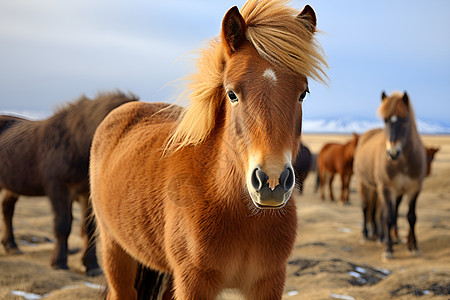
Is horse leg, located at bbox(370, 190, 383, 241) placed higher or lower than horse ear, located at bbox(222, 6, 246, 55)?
lower

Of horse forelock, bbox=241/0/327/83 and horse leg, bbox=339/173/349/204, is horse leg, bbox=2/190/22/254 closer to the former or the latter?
horse forelock, bbox=241/0/327/83

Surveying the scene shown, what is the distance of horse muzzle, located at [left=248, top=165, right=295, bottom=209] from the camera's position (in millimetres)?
1687

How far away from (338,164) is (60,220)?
1134cm

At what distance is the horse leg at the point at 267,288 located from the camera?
2115mm

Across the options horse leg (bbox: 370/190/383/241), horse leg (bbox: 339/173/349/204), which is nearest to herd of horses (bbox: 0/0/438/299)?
horse leg (bbox: 370/190/383/241)

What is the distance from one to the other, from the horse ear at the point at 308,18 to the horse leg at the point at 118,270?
2043 mm

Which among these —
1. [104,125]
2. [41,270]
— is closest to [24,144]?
[41,270]

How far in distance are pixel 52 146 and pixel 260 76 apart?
480 centimetres

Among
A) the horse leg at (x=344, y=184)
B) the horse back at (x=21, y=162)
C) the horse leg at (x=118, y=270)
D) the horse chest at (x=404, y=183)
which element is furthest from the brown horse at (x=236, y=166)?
the horse leg at (x=344, y=184)

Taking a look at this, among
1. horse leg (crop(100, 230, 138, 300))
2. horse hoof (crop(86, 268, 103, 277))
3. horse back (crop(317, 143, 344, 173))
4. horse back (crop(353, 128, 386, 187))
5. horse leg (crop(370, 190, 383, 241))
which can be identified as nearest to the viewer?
horse leg (crop(100, 230, 138, 300))

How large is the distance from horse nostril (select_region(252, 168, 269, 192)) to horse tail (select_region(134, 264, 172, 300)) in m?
1.90

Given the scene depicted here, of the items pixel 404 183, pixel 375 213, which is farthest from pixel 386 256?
pixel 375 213

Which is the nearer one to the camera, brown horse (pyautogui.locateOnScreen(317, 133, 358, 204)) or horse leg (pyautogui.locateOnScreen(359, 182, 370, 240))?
horse leg (pyautogui.locateOnScreen(359, 182, 370, 240))

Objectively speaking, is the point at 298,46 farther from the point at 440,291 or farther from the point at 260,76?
the point at 440,291
